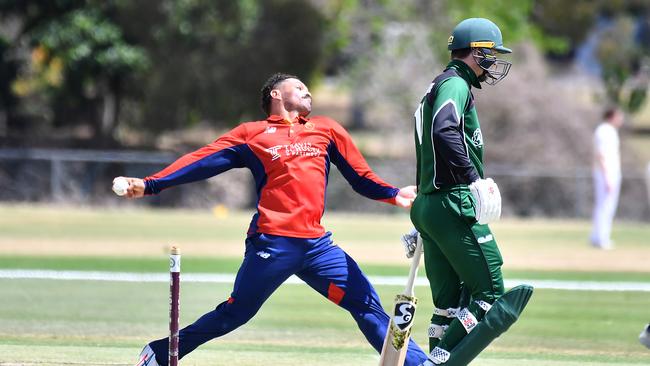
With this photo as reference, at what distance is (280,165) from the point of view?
7.21 m

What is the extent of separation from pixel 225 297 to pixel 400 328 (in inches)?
242

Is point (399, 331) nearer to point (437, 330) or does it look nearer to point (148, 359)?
point (437, 330)

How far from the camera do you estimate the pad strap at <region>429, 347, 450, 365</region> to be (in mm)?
6871

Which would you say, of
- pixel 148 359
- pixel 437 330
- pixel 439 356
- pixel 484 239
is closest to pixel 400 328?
pixel 439 356

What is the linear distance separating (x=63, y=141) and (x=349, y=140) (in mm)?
22892

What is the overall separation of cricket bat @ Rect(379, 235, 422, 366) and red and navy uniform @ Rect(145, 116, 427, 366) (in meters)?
0.20

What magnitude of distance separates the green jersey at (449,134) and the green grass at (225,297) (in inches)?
85.4

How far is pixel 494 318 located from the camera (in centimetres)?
659

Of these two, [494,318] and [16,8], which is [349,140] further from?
[16,8]

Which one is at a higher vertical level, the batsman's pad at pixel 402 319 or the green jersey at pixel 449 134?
the green jersey at pixel 449 134

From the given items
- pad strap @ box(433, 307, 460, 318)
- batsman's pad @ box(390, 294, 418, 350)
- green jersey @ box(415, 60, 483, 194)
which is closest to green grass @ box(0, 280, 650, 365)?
pad strap @ box(433, 307, 460, 318)

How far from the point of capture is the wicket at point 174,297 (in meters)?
6.60

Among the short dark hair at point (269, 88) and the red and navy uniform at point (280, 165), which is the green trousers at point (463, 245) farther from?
the short dark hair at point (269, 88)

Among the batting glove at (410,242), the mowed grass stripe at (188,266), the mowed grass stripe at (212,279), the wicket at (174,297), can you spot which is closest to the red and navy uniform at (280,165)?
the batting glove at (410,242)
